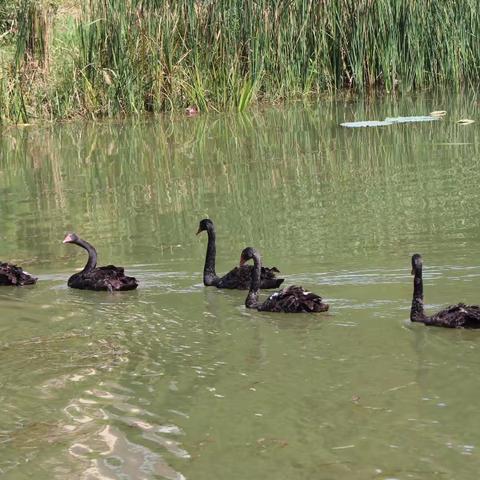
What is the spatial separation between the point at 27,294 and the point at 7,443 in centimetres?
322

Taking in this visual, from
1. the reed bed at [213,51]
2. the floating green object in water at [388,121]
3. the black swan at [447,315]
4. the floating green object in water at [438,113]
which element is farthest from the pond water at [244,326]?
the reed bed at [213,51]

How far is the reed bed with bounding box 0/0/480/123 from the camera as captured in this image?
60.4ft

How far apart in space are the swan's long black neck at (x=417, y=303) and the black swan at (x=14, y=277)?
9.75 ft

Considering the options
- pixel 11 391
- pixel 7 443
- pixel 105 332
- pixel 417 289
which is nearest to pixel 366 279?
pixel 417 289

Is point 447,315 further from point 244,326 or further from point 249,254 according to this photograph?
point 249,254

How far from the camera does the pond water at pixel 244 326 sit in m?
4.84

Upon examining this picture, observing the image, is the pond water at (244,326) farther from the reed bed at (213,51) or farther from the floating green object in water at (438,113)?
the reed bed at (213,51)

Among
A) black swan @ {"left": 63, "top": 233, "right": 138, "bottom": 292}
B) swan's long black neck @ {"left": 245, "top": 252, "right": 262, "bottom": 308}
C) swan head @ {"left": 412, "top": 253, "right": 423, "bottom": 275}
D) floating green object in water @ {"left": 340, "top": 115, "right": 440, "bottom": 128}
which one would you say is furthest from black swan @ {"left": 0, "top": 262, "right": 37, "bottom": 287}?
floating green object in water @ {"left": 340, "top": 115, "right": 440, "bottom": 128}

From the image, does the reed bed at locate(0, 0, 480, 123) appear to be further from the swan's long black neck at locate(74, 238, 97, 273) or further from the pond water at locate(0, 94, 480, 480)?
the swan's long black neck at locate(74, 238, 97, 273)

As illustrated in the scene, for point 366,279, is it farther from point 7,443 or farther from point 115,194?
point 115,194

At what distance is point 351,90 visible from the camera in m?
20.3

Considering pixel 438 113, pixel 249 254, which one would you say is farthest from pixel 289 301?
pixel 438 113

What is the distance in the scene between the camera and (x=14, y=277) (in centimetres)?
834

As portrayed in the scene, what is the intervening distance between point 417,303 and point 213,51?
12.5m
